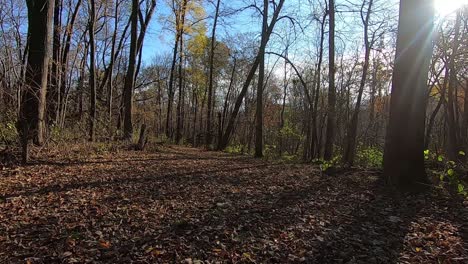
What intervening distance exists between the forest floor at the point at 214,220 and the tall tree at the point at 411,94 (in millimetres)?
485

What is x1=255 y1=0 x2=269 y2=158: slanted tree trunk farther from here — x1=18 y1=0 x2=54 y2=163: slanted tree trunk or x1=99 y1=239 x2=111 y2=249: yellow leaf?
x1=99 y1=239 x2=111 y2=249: yellow leaf

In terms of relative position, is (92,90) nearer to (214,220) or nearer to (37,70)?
(37,70)

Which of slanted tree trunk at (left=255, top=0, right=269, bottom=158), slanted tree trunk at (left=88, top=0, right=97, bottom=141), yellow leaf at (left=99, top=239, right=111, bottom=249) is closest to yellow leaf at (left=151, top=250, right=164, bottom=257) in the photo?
yellow leaf at (left=99, top=239, right=111, bottom=249)

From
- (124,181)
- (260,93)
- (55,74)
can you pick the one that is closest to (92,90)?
(55,74)

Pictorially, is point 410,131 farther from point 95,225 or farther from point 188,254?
point 95,225

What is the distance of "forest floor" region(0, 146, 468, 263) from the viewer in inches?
126

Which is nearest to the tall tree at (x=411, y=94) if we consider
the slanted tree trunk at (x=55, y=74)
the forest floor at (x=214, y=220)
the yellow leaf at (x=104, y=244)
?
the forest floor at (x=214, y=220)

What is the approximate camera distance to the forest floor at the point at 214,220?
10.5 feet

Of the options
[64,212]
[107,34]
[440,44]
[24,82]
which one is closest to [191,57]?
[107,34]

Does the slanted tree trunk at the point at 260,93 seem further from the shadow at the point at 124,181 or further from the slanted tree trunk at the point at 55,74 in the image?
the slanted tree trunk at the point at 55,74

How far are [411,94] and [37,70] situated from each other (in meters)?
7.92

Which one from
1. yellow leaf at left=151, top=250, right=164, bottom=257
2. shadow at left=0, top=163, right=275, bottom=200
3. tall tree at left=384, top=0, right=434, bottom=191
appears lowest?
yellow leaf at left=151, top=250, right=164, bottom=257

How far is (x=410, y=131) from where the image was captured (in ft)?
18.7

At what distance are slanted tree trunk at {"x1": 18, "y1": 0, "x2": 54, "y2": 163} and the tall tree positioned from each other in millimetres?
7480
